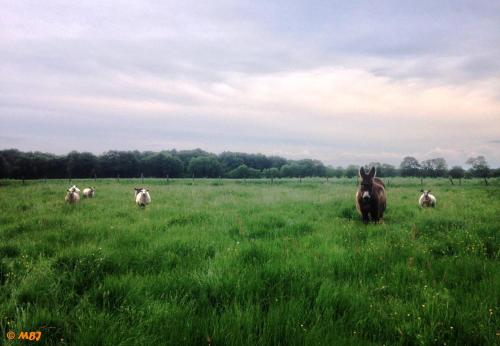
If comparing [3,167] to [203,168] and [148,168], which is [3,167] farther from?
[203,168]

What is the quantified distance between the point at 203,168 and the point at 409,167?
276 ft

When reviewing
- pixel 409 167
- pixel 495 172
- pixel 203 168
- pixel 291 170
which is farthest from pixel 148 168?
pixel 495 172

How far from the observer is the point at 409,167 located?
98.2 meters

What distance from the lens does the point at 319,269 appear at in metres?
4.73

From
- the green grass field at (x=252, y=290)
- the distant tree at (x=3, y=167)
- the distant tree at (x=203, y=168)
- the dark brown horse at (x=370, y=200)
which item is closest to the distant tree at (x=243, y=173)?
the distant tree at (x=203, y=168)

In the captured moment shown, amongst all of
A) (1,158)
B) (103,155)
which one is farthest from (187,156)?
(1,158)

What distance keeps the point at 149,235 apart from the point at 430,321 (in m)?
6.44

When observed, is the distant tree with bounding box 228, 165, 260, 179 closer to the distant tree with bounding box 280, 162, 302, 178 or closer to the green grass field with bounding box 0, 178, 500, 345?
the distant tree with bounding box 280, 162, 302, 178

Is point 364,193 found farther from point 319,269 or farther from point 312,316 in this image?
point 312,316

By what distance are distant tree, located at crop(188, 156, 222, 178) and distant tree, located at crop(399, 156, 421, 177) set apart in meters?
75.4

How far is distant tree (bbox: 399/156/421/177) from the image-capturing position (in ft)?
316

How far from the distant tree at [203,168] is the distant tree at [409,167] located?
7543 centimetres

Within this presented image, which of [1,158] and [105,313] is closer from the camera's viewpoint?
[105,313]

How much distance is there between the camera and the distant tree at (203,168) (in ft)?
384
